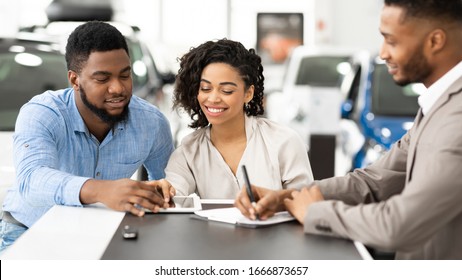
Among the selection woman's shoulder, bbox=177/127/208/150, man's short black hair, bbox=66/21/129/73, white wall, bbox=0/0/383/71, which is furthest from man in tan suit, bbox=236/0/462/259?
white wall, bbox=0/0/383/71

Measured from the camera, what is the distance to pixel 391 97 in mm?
6434

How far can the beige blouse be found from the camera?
315cm

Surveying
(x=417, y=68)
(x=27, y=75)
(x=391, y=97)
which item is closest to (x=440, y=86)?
(x=417, y=68)

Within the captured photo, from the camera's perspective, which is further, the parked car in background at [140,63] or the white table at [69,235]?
the parked car in background at [140,63]

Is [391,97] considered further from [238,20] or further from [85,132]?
[238,20]

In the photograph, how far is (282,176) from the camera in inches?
125

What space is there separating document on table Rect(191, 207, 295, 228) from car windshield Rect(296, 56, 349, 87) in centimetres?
752

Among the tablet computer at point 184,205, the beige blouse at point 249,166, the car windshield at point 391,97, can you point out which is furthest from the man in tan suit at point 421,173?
the car windshield at point 391,97

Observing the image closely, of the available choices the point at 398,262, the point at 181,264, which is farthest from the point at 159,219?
the point at 398,262

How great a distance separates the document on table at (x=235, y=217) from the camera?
2.31 m

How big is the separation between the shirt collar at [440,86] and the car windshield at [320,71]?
7652 millimetres

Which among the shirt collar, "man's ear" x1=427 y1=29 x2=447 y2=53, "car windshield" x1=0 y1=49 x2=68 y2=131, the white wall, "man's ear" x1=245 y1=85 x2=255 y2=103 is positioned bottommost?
the white wall

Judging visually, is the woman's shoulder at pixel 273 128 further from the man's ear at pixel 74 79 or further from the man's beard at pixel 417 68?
the man's beard at pixel 417 68

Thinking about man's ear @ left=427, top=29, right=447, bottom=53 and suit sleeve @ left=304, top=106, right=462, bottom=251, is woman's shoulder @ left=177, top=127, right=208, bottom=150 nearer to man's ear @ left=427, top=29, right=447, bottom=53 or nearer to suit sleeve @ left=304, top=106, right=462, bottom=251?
suit sleeve @ left=304, top=106, right=462, bottom=251
